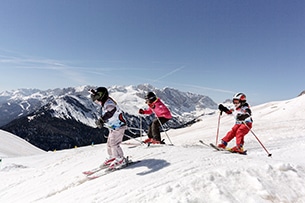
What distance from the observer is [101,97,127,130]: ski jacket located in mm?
7768

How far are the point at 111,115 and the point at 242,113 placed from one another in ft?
19.1

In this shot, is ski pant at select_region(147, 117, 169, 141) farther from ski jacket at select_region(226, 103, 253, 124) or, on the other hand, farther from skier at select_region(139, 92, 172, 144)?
ski jacket at select_region(226, 103, 253, 124)

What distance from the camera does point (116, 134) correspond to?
8102 millimetres

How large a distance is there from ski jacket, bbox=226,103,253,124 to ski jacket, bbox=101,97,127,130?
16.8ft

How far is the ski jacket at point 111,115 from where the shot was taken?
777 centimetres

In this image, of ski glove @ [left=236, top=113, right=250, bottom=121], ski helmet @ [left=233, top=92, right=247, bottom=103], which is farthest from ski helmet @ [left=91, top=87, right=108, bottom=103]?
ski helmet @ [left=233, top=92, right=247, bottom=103]

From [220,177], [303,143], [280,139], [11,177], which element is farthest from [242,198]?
[280,139]

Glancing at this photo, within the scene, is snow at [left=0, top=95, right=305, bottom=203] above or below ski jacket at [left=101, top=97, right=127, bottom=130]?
below

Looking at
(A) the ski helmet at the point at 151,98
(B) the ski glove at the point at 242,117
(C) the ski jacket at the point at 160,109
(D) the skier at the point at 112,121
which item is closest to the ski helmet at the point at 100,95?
(D) the skier at the point at 112,121

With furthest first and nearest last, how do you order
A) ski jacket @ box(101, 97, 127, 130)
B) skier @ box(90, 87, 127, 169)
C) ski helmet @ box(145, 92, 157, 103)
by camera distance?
ski helmet @ box(145, 92, 157, 103) → skier @ box(90, 87, 127, 169) → ski jacket @ box(101, 97, 127, 130)

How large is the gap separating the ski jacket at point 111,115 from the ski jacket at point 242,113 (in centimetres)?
512

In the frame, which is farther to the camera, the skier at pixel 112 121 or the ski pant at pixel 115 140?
the ski pant at pixel 115 140

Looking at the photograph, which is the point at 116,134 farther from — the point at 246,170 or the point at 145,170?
the point at 246,170

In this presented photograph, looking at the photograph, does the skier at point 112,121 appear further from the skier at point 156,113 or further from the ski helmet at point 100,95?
the skier at point 156,113
